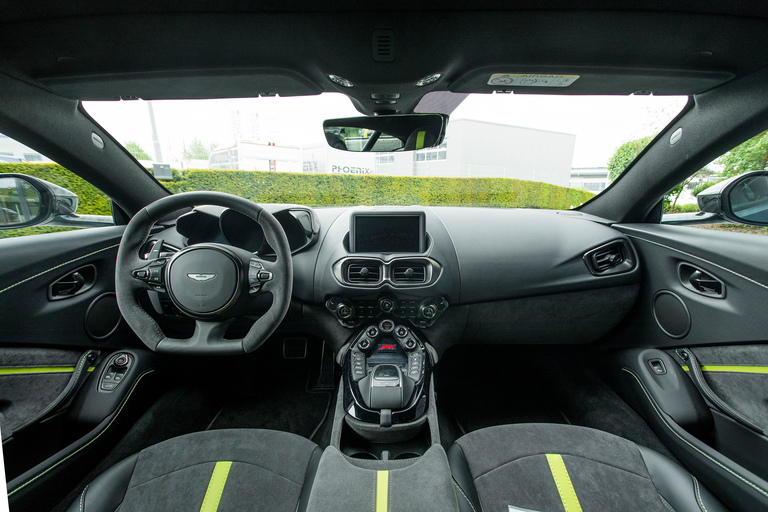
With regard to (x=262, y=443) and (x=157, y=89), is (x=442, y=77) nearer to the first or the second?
(x=157, y=89)

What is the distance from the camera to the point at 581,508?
4.41 ft

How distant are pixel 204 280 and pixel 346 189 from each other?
105cm

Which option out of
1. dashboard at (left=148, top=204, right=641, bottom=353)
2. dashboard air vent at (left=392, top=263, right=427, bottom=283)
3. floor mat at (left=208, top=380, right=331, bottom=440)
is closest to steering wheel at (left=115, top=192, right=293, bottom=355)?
dashboard at (left=148, top=204, right=641, bottom=353)

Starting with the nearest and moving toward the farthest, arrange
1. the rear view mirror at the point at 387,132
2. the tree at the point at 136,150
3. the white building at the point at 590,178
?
the rear view mirror at the point at 387,132 < the tree at the point at 136,150 < the white building at the point at 590,178

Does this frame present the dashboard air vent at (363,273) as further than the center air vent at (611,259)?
No

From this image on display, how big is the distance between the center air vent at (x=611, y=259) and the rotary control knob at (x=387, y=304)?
129 centimetres

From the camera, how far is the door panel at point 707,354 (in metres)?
1.53

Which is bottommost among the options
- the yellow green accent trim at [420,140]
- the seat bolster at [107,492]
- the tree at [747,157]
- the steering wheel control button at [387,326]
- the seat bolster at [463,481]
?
the seat bolster at [463,481]

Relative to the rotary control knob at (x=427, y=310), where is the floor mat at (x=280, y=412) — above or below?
below

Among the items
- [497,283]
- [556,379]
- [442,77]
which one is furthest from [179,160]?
[556,379]

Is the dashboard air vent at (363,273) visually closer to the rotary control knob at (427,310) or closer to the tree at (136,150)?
the rotary control knob at (427,310)

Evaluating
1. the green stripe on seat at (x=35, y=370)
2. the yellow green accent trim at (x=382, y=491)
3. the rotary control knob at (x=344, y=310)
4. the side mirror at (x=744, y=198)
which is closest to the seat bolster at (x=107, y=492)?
the green stripe on seat at (x=35, y=370)

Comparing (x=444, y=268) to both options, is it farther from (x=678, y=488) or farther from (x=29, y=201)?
(x=29, y=201)

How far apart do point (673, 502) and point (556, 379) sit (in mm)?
1210
